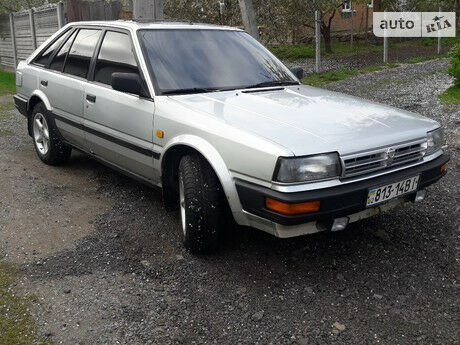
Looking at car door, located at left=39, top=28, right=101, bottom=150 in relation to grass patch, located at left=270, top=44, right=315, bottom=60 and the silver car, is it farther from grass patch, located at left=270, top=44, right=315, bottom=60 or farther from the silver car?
grass patch, located at left=270, top=44, right=315, bottom=60

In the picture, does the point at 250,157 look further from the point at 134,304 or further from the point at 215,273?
the point at 134,304

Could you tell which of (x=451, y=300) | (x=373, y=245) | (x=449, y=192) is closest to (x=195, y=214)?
(x=373, y=245)

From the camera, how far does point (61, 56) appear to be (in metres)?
5.55

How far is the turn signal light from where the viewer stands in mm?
3045

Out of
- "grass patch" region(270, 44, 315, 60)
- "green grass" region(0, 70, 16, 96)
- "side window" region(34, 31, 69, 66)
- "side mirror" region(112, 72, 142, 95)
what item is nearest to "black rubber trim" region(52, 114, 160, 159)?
"side mirror" region(112, 72, 142, 95)

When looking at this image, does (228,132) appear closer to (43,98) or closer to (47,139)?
(43,98)

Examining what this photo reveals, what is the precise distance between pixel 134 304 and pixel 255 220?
0.90 meters

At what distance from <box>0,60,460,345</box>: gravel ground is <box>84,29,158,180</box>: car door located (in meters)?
0.53

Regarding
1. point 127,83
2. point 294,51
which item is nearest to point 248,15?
point 127,83

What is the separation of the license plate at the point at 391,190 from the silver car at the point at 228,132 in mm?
14

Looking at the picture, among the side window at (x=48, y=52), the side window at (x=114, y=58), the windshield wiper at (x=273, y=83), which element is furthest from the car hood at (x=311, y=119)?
the side window at (x=48, y=52)

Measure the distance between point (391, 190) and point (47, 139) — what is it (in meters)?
3.99

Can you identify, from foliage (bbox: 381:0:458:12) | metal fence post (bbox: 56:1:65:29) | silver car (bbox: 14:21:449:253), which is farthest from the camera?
foliage (bbox: 381:0:458:12)

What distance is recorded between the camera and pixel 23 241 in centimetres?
409
